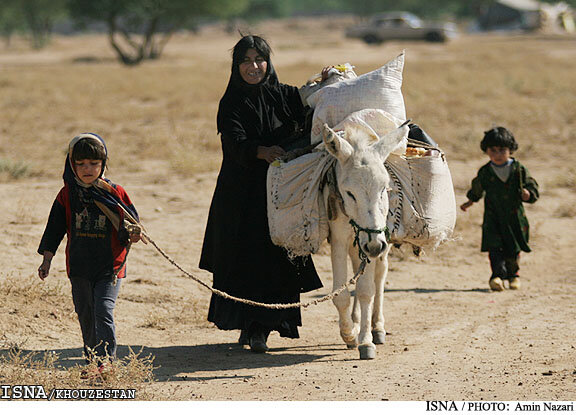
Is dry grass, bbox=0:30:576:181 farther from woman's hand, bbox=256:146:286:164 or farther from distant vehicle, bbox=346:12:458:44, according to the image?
distant vehicle, bbox=346:12:458:44

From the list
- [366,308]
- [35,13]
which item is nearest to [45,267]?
[366,308]

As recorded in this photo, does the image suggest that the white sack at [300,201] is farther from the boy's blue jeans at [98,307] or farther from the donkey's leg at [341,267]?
the boy's blue jeans at [98,307]

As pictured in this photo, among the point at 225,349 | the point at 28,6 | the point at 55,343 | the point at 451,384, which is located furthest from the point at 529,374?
the point at 28,6

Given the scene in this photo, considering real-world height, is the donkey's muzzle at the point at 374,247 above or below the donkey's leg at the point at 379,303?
above

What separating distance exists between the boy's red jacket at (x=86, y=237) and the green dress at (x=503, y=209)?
3976mm

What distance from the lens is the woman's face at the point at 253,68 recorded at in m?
5.51

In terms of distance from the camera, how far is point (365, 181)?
16.5ft

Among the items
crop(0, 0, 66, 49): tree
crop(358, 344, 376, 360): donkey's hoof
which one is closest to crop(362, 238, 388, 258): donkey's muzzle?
crop(358, 344, 376, 360): donkey's hoof

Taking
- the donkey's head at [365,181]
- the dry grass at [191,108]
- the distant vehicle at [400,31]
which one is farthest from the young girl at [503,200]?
the distant vehicle at [400,31]

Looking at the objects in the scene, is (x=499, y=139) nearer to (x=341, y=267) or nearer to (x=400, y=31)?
(x=341, y=267)

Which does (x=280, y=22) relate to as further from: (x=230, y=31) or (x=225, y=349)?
(x=225, y=349)

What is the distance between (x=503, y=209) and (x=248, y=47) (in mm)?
3476

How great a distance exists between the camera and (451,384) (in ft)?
16.4

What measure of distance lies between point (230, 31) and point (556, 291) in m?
72.9
